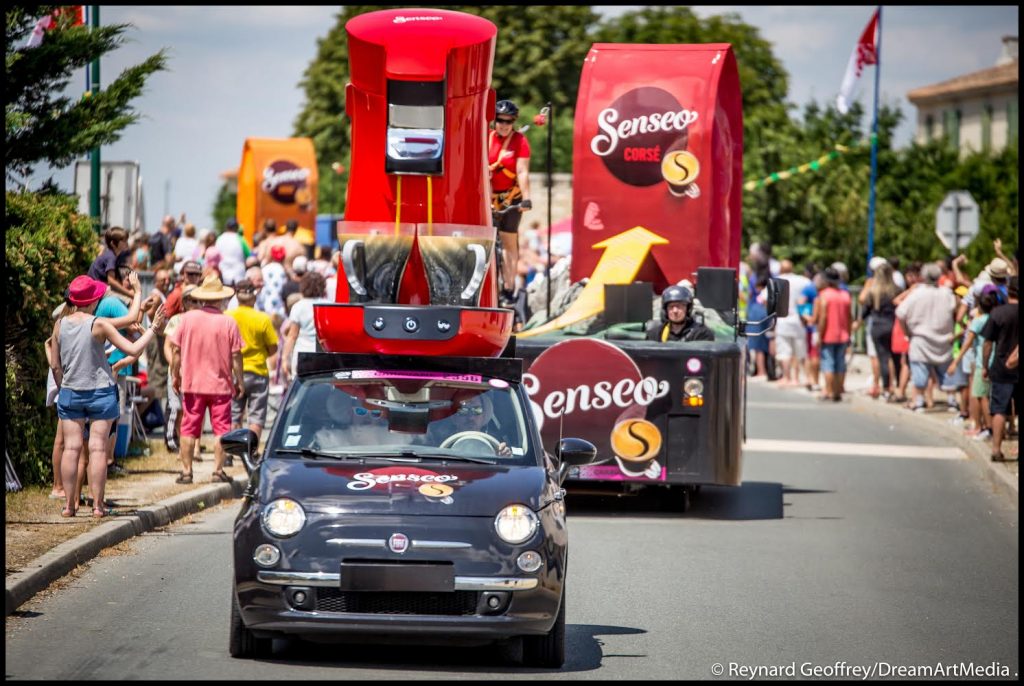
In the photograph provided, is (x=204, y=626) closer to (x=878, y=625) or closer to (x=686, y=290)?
(x=878, y=625)

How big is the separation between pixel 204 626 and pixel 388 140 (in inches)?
172

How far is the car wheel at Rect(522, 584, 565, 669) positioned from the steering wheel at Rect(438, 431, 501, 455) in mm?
1075

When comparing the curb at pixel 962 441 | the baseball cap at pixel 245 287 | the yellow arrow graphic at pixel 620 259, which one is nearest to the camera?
the yellow arrow graphic at pixel 620 259

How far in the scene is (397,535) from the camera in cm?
810

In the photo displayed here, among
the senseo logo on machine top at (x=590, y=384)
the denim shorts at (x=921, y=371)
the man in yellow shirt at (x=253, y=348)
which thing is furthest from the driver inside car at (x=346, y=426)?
the denim shorts at (x=921, y=371)

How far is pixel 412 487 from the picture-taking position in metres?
8.43

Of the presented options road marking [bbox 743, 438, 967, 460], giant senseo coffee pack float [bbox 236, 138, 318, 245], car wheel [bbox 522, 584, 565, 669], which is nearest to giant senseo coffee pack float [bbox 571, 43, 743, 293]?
road marking [bbox 743, 438, 967, 460]

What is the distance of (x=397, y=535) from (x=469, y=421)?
126 centimetres

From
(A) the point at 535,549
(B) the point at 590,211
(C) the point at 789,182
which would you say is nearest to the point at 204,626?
(A) the point at 535,549

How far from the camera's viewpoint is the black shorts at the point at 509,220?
607 inches

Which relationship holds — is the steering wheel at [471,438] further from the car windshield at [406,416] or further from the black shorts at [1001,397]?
the black shorts at [1001,397]

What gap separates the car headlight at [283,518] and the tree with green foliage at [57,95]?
3.55 meters

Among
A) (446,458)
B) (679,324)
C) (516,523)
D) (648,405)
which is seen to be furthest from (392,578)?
(679,324)

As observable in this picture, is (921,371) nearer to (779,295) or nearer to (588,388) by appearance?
(779,295)
